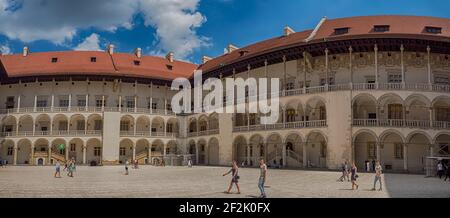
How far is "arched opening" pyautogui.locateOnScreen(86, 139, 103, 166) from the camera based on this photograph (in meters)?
48.2

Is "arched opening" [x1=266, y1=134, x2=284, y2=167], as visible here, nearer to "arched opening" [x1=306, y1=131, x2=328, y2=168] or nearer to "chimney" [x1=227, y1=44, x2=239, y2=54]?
"arched opening" [x1=306, y1=131, x2=328, y2=168]

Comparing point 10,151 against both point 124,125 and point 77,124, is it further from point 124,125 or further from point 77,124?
point 124,125

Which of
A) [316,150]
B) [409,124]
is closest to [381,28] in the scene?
[409,124]

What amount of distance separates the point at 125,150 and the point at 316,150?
2364cm

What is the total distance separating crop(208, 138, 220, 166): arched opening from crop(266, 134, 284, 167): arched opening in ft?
24.9

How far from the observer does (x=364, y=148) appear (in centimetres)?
3450

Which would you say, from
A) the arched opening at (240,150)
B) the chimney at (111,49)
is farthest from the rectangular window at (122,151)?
the arched opening at (240,150)

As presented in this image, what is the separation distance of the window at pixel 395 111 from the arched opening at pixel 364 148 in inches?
100

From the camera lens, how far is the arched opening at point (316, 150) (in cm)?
3600

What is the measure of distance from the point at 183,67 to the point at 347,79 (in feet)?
84.1

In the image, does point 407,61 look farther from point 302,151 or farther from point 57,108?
point 57,108

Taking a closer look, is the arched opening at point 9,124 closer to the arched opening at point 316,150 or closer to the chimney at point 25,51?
the chimney at point 25,51
